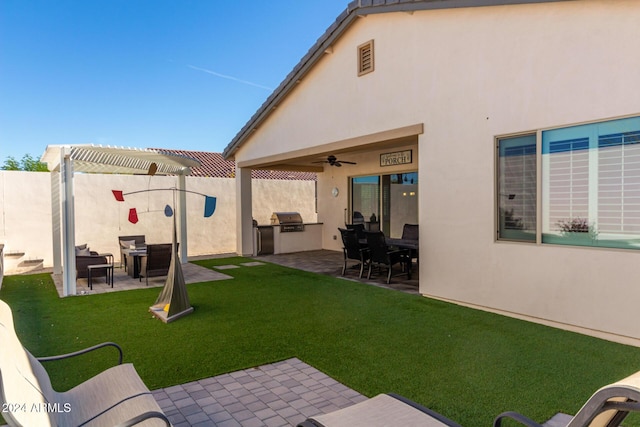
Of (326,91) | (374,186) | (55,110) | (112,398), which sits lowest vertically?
(112,398)

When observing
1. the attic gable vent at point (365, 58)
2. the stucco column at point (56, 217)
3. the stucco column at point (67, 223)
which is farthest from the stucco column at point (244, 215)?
the attic gable vent at point (365, 58)

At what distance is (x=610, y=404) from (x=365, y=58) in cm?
846

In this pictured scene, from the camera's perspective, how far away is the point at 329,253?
1445 cm

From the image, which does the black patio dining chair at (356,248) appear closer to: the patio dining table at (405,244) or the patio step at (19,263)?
the patio dining table at (405,244)

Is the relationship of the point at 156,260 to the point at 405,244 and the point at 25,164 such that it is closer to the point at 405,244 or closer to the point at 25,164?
the point at 405,244

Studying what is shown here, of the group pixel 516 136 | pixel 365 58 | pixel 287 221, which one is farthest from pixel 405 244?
pixel 287 221

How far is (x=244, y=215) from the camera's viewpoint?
13938 millimetres

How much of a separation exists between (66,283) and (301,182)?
36.3 ft

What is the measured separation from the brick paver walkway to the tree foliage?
30.6 metres

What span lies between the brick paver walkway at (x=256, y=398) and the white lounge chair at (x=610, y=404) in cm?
222

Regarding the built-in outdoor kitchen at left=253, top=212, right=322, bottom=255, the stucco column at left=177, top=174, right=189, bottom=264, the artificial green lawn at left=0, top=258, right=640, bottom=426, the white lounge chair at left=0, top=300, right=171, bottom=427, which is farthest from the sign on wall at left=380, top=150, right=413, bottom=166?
the white lounge chair at left=0, top=300, right=171, bottom=427

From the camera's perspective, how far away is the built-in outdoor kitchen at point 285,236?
14156 mm

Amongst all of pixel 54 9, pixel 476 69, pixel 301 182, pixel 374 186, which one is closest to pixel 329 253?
pixel 374 186

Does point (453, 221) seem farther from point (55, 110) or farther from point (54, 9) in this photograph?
point (55, 110)
